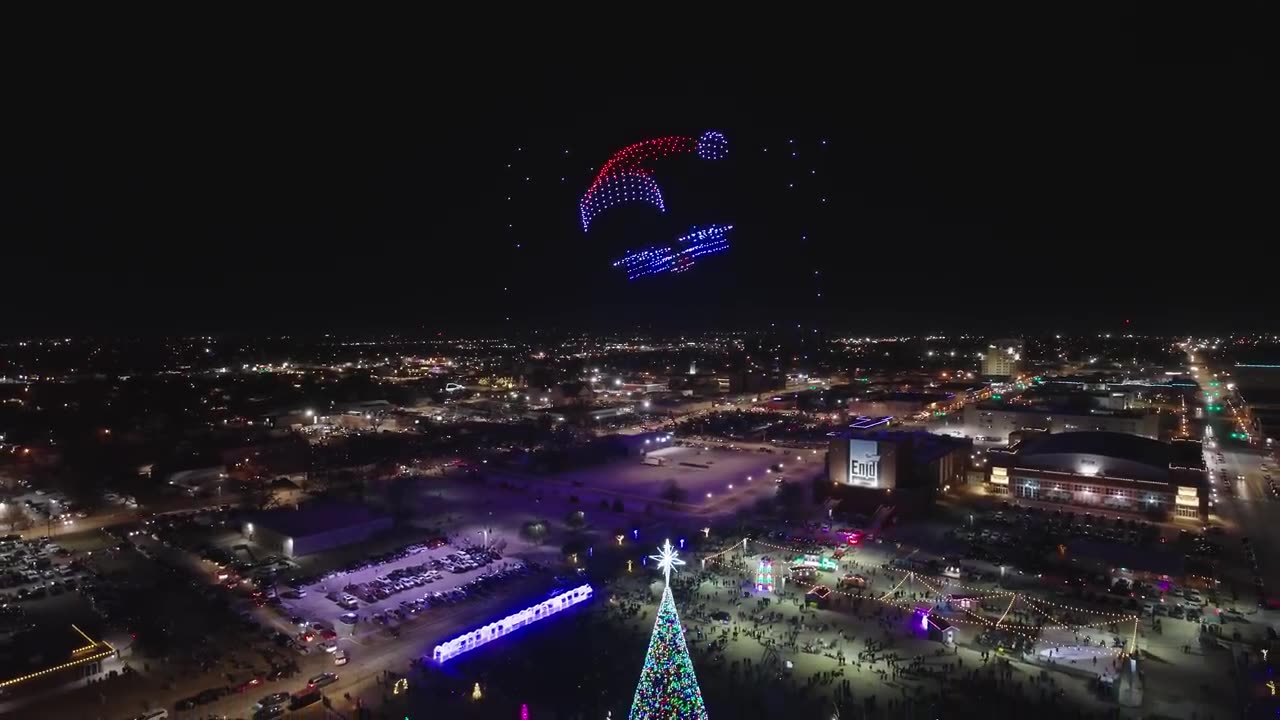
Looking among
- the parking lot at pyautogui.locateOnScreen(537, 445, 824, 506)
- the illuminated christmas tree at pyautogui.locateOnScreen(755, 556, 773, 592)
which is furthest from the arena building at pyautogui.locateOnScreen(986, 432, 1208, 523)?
the illuminated christmas tree at pyautogui.locateOnScreen(755, 556, 773, 592)

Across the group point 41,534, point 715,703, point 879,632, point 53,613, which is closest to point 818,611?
point 879,632

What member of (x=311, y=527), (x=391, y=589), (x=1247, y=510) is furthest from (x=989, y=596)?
(x=311, y=527)

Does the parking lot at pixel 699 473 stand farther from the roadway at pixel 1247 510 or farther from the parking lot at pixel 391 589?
the roadway at pixel 1247 510

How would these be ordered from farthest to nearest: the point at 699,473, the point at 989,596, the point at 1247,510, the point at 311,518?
the point at 699,473 → the point at 1247,510 → the point at 311,518 → the point at 989,596

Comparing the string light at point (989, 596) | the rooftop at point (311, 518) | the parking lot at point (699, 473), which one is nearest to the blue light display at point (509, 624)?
the string light at point (989, 596)

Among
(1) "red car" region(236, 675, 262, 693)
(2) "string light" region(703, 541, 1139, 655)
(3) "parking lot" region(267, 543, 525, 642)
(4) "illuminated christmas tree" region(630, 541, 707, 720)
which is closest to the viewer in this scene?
(4) "illuminated christmas tree" region(630, 541, 707, 720)

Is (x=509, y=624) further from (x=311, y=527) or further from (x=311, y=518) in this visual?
Answer: (x=311, y=518)

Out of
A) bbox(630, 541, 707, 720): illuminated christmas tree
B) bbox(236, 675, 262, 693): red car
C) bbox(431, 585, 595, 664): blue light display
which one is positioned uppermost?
bbox(630, 541, 707, 720): illuminated christmas tree

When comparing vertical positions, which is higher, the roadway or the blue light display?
the blue light display

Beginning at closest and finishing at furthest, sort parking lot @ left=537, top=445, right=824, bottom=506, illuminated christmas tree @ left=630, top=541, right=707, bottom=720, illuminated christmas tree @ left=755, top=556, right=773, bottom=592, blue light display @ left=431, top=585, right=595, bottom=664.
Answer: illuminated christmas tree @ left=630, top=541, right=707, bottom=720 < blue light display @ left=431, top=585, right=595, bottom=664 < illuminated christmas tree @ left=755, top=556, right=773, bottom=592 < parking lot @ left=537, top=445, right=824, bottom=506

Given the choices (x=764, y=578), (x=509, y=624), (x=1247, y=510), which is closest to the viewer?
(x=509, y=624)

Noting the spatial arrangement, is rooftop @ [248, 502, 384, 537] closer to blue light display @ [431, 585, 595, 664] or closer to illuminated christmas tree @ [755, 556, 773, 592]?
blue light display @ [431, 585, 595, 664]
